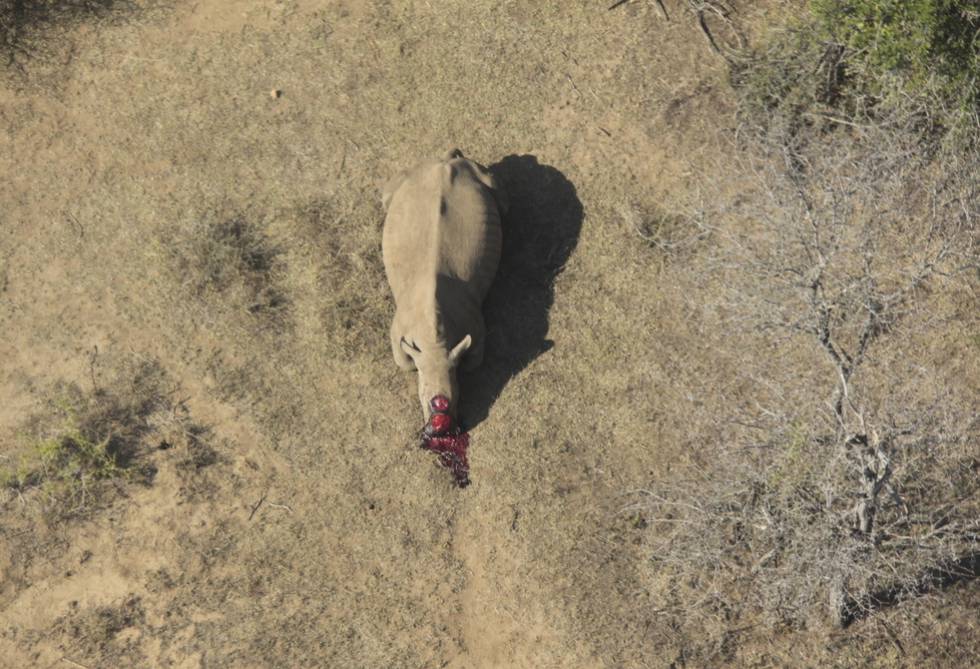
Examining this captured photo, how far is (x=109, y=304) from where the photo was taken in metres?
15.2

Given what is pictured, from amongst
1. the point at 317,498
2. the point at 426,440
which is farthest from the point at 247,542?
the point at 426,440

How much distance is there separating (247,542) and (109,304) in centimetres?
396

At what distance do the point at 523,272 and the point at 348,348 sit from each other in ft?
8.52

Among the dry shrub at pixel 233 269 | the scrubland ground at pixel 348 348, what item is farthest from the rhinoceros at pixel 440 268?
the dry shrub at pixel 233 269

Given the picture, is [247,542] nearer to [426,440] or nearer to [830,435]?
[426,440]

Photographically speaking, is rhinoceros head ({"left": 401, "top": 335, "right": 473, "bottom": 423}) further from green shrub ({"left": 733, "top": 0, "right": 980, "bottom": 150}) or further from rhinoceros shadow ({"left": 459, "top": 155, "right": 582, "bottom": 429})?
green shrub ({"left": 733, "top": 0, "right": 980, "bottom": 150})

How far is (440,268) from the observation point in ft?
45.8

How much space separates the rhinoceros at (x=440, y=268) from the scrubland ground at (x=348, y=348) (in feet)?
2.03

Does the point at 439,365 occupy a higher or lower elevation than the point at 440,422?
higher

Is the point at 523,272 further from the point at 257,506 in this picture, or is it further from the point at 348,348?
the point at 257,506

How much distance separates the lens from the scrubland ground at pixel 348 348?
13477 mm

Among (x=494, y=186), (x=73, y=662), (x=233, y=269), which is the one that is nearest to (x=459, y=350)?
(x=494, y=186)

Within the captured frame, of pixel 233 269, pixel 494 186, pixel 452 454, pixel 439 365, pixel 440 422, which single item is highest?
pixel 494 186

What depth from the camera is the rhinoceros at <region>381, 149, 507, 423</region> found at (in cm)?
1384
